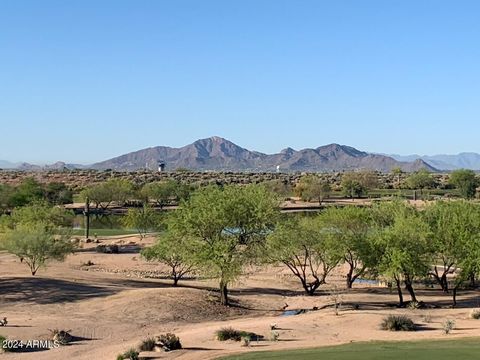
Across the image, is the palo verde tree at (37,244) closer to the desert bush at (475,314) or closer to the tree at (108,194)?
the desert bush at (475,314)

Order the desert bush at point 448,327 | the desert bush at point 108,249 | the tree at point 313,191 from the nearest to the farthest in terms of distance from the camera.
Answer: the desert bush at point 448,327 < the desert bush at point 108,249 < the tree at point 313,191

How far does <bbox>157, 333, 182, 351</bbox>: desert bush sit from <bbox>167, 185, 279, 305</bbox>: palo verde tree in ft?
30.1

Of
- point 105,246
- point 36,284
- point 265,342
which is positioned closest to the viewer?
point 265,342

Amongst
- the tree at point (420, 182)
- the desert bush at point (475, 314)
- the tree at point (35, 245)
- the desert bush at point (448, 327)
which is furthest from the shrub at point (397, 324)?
the tree at point (420, 182)

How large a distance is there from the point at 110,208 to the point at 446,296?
75.2 meters

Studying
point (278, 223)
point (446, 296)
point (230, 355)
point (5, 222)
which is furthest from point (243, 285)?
point (5, 222)

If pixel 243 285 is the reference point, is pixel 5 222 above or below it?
above

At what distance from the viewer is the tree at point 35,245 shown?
1839 inches

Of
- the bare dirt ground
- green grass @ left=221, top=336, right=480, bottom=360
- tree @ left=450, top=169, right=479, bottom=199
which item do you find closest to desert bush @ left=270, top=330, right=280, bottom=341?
the bare dirt ground

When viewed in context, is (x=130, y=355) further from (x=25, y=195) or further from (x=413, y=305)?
(x=25, y=195)

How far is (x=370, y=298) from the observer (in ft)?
142

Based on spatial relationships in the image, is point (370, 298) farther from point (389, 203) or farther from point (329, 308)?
point (389, 203)

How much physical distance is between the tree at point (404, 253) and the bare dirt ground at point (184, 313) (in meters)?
2.05

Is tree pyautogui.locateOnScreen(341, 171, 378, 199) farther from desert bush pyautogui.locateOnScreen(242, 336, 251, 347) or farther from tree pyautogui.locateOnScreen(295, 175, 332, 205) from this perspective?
desert bush pyautogui.locateOnScreen(242, 336, 251, 347)
